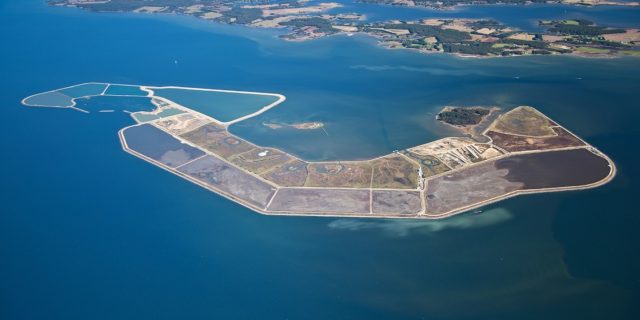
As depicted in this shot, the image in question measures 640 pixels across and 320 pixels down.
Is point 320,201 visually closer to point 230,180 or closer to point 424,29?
point 230,180

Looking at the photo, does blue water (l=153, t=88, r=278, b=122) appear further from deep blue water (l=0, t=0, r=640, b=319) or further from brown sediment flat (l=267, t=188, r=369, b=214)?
brown sediment flat (l=267, t=188, r=369, b=214)

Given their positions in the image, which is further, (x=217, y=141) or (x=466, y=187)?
(x=217, y=141)

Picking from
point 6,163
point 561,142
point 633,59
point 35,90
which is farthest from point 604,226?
point 35,90

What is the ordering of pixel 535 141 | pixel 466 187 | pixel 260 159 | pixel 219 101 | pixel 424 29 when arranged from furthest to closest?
pixel 424 29
pixel 219 101
pixel 535 141
pixel 260 159
pixel 466 187

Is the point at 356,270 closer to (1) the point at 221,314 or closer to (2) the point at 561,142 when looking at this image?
(1) the point at 221,314

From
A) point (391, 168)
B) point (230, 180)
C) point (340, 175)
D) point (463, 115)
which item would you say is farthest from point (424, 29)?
point (230, 180)

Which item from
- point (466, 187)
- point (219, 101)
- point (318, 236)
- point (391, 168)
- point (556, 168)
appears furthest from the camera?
point (219, 101)

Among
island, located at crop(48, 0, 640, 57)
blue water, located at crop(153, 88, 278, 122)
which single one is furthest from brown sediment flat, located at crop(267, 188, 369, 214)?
island, located at crop(48, 0, 640, 57)
